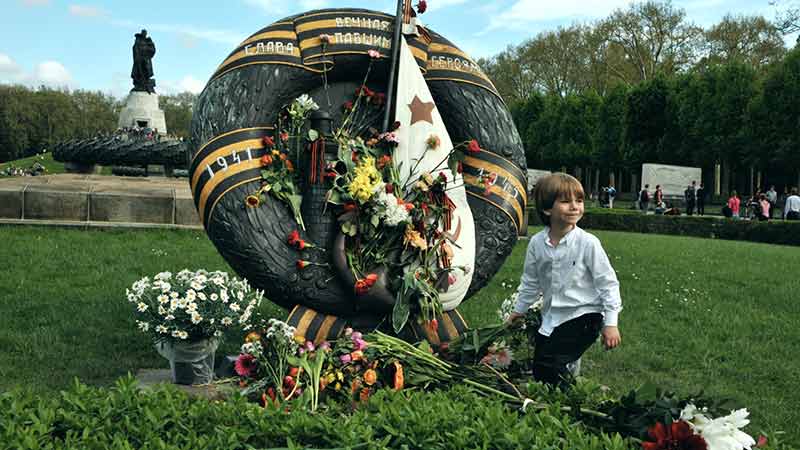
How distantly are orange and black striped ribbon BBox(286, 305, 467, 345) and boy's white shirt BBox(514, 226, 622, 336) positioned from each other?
1089 millimetres

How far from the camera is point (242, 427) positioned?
2.57m

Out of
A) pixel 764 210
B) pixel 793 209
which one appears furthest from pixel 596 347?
pixel 793 209

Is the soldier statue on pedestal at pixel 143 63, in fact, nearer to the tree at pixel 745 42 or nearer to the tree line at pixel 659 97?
the tree line at pixel 659 97

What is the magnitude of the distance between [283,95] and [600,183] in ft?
166

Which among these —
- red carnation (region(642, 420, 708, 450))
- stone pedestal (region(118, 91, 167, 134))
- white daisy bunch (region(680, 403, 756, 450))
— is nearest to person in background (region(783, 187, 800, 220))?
stone pedestal (region(118, 91, 167, 134))

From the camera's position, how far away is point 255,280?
4.78 metres

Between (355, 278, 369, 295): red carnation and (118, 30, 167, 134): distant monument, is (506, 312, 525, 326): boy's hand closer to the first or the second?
(355, 278, 369, 295): red carnation

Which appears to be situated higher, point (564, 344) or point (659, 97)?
point (659, 97)

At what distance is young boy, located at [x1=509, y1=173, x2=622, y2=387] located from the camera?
3.79 m

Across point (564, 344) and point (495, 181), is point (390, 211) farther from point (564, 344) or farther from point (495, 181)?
point (564, 344)

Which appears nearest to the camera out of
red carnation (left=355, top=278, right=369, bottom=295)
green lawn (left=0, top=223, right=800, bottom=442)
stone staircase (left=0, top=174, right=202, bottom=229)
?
red carnation (left=355, top=278, right=369, bottom=295)

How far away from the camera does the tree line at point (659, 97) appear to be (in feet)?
104

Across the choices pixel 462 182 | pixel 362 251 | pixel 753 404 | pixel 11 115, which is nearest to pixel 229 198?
pixel 362 251

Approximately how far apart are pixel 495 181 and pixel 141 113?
20.0 m
